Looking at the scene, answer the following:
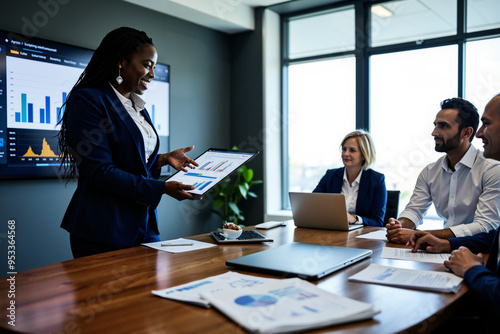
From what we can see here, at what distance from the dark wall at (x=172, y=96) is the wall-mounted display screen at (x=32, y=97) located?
4.7 inches

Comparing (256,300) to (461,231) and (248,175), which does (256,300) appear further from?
(248,175)

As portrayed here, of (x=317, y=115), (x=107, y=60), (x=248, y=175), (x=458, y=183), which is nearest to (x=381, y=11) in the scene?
(x=317, y=115)

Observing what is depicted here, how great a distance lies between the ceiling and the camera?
4.30 m

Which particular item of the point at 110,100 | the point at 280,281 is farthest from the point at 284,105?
the point at 280,281

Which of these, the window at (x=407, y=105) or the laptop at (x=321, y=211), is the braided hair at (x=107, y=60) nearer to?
the laptop at (x=321, y=211)

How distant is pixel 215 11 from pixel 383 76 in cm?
201

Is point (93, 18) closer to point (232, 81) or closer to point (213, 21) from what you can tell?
point (213, 21)

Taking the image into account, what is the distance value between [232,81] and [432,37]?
241 centimetres

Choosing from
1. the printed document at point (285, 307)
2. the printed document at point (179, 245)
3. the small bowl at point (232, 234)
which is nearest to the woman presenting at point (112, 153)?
the printed document at point (179, 245)

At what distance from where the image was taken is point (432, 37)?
4379 mm

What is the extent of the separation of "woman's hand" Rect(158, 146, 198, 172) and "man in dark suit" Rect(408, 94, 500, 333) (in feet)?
3.54

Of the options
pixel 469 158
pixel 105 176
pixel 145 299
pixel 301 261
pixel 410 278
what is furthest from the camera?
pixel 469 158

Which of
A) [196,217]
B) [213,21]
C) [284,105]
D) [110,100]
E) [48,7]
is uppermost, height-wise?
[213,21]

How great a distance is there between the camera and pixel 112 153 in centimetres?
184
